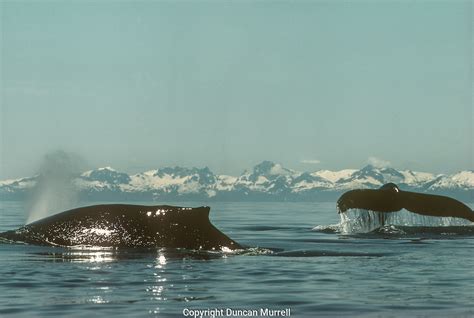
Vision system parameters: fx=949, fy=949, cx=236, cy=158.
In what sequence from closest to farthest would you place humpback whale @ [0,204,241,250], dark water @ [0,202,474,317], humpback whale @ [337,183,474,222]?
dark water @ [0,202,474,317] → humpback whale @ [0,204,241,250] → humpback whale @ [337,183,474,222]

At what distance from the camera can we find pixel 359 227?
2734 cm

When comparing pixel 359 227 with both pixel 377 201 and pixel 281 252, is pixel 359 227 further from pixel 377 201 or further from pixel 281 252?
pixel 281 252

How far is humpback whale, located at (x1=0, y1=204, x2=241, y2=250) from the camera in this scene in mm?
17734

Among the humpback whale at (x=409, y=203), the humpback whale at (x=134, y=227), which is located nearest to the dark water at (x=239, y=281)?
the humpback whale at (x=134, y=227)

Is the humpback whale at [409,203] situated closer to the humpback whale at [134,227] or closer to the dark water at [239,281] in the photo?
the dark water at [239,281]

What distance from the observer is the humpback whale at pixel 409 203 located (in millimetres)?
24562

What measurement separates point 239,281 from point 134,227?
3755 mm

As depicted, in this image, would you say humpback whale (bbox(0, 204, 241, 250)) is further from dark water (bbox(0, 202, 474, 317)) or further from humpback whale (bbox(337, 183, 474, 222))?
humpback whale (bbox(337, 183, 474, 222))

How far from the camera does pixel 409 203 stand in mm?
24656

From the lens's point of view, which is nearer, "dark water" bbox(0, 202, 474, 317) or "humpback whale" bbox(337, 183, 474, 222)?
"dark water" bbox(0, 202, 474, 317)

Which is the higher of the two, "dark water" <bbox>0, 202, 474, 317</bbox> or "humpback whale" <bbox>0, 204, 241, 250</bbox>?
"humpback whale" <bbox>0, 204, 241, 250</bbox>

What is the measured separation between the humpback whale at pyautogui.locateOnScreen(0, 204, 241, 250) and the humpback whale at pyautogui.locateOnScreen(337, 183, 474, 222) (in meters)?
7.34

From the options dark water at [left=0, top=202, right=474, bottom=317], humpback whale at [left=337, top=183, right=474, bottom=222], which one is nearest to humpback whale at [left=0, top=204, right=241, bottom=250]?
dark water at [left=0, top=202, right=474, bottom=317]

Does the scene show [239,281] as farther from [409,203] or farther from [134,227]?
[409,203]
